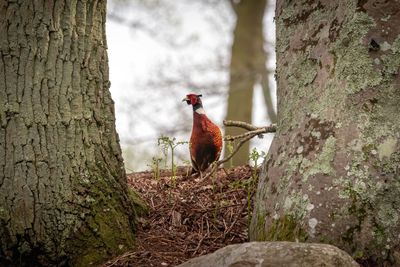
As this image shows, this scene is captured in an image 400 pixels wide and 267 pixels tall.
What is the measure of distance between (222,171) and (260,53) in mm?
7524

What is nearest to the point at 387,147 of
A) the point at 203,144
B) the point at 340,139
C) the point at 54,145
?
the point at 340,139

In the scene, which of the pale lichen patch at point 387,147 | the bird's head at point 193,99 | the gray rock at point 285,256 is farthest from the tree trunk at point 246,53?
the gray rock at point 285,256

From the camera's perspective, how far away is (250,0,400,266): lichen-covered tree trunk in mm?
2443

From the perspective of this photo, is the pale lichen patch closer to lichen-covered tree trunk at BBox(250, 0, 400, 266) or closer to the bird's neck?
lichen-covered tree trunk at BBox(250, 0, 400, 266)

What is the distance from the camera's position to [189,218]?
3.28 metres

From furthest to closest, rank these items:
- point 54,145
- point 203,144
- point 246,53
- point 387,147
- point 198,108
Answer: point 246,53 → point 198,108 → point 203,144 → point 54,145 → point 387,147

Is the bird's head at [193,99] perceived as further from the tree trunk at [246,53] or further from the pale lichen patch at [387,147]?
the tree trunk at [246,53]

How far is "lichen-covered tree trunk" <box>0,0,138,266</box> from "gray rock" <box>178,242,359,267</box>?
0.85 meters

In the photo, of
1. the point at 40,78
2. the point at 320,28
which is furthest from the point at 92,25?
→ the point at 320,28

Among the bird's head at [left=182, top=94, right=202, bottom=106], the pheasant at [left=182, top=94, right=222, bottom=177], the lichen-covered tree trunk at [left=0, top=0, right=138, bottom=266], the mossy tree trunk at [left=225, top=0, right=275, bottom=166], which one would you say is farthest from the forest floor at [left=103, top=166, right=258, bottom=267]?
the mossy tree trunk at [left=225, top=0, right=275, bottom=166]

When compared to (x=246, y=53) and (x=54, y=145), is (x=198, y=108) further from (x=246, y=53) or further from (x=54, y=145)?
(x=246, y=53)

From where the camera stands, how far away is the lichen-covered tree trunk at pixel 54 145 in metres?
2.77

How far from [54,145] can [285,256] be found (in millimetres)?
1298

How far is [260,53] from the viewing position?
1142 centimetres
